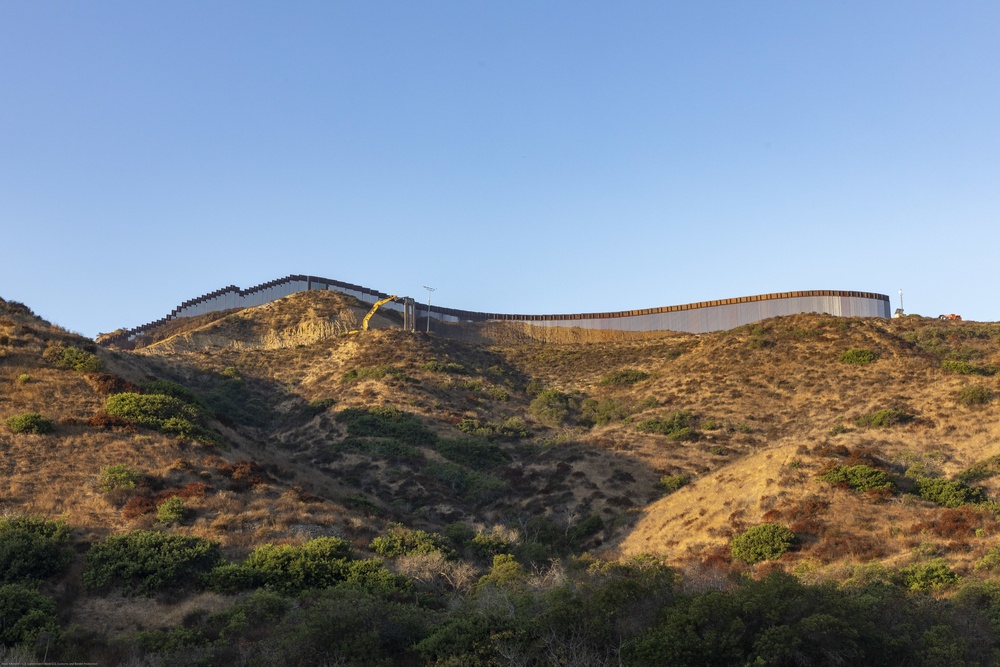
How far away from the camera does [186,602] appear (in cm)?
2317

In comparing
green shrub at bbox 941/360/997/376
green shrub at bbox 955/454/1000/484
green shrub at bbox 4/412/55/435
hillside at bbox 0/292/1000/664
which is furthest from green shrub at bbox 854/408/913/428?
green shrub at bbox 4/412/55/435

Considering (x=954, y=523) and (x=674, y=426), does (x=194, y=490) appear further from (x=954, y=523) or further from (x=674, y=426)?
(x=674, y=426)

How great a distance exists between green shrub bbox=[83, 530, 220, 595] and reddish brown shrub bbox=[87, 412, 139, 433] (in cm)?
1107

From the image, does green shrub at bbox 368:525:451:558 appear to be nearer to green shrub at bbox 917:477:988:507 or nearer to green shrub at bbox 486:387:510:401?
green shrub at bbox 917:477:988:507

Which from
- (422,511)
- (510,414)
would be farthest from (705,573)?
(510,414)

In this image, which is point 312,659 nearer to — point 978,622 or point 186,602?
point 186,602

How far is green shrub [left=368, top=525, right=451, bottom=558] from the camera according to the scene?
28656 mm

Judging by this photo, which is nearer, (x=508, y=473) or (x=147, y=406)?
(x=147, y=406)

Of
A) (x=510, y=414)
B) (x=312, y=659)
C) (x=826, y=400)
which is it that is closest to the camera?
(x=312, y=659)

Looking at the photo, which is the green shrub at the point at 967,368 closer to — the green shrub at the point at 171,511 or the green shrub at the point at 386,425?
the green shrub at the point at 386,425

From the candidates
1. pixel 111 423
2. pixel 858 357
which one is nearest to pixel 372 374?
pixel 111 423

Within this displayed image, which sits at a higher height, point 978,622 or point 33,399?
point 33,399

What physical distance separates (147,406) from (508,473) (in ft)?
67.6

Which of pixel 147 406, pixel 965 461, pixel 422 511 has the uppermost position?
pixel 147 406
